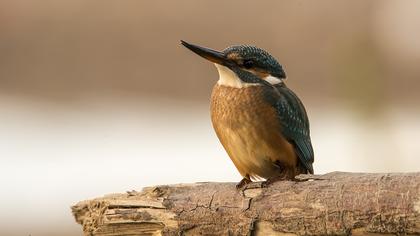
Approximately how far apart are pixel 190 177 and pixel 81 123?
1690 mm

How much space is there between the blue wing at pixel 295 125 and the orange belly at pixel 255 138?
0.10 feet

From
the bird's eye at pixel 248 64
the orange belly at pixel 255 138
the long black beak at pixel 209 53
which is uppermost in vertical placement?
the long black beak at pixel 209 53

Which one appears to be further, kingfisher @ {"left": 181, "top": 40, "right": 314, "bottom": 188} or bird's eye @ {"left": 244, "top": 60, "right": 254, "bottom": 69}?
bird's eye @ {"left": 244, "top": 60, "right": 254, "bottom": 69}

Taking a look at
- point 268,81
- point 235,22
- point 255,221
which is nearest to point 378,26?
point 235,22

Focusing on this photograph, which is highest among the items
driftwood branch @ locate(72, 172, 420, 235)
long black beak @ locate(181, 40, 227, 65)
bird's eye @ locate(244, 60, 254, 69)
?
long black beak @ locate(181, 40, 227, 65)

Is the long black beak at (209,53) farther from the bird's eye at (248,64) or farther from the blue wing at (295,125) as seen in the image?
the blue wing at (295,125)

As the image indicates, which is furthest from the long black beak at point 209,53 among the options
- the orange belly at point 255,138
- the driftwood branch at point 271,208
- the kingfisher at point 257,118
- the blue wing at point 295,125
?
the driftwood branch at point 271,208

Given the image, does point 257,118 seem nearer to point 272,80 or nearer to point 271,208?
point 272,80

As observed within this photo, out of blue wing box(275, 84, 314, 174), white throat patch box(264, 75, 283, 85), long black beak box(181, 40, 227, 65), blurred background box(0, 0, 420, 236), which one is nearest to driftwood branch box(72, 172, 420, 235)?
blue wing box(275, 84, 314, 174)

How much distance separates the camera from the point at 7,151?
10414 millimetres

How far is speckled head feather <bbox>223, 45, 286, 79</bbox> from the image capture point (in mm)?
5992

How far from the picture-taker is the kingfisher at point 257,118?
228 inches

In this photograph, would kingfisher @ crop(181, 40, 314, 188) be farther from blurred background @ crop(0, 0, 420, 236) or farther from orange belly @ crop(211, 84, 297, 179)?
blurred background @ crop(0, 0, 420, 236)

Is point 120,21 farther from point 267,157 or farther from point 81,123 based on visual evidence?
point 267,157
